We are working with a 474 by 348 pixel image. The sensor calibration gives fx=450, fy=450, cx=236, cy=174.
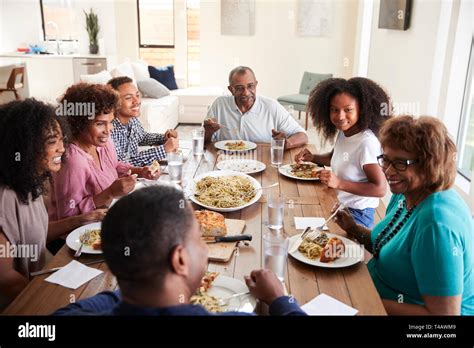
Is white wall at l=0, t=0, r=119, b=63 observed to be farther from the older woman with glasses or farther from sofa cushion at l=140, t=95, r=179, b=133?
the older woman with glasses

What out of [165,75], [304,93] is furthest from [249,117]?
[165,75]

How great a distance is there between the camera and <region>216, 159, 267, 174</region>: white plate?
8.11 feet

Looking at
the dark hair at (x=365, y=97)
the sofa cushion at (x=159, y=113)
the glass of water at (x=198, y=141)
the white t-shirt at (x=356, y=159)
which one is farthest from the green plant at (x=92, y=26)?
the white t-shirt at (x=356, y=159)

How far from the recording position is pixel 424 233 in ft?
4.39

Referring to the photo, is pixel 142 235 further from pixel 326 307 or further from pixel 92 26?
pixel 92 26

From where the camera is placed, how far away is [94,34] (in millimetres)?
7414

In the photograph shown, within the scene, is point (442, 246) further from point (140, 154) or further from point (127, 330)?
point (140, 154)

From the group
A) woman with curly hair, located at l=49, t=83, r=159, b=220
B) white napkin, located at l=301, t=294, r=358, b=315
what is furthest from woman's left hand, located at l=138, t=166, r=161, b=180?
white napkin, located at l=301, t=294, r=358, b=315

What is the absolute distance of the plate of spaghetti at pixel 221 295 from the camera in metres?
1.23

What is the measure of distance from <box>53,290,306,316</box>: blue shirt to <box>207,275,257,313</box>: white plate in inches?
4.1

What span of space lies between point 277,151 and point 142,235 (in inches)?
68.5

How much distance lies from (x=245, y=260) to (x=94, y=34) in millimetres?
6885

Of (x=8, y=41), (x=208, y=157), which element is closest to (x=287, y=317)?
(x=208, y=157)

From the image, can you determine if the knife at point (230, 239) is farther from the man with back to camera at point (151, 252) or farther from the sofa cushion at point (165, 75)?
the sofa cushion at point (165, 75)
